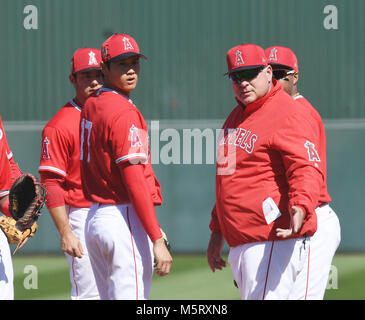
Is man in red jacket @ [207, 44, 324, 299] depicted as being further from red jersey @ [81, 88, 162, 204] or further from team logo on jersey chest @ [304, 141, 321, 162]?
red jersey @ [81, 88, 162, 204]

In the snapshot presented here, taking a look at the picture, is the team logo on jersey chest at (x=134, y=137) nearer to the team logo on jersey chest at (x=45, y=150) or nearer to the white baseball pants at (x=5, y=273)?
the white baseball pants at (x=5, y=273)

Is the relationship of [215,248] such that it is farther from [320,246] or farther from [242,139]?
[242,139]

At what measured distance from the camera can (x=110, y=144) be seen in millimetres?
3713

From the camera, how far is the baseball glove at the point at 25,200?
353 cm

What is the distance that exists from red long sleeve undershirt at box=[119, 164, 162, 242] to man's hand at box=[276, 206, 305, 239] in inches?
25.9

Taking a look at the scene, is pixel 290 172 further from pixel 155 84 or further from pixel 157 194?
pixel 155 84

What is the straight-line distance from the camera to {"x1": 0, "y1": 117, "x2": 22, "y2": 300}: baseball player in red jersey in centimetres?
337

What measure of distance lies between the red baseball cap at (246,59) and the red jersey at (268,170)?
171 mm

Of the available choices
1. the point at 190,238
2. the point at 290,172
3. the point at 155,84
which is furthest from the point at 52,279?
the point at 290,172

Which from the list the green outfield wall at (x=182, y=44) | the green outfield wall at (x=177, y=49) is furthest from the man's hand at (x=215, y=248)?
the green outfield wall at (x=182, y=44)

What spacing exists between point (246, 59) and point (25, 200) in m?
1.39

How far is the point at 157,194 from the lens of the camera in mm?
3930

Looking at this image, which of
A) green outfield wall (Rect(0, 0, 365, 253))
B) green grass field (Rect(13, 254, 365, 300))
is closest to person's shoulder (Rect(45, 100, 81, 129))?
green grass field (Rect(13, 254, 365, 300))

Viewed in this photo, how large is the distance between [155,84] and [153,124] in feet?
2.07
